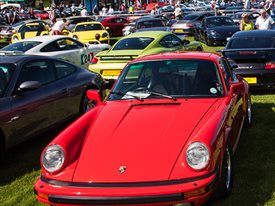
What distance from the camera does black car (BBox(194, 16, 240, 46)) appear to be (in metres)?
17.6

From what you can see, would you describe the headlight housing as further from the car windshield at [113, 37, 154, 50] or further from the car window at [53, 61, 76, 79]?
the car window at [53, 61, 76, 79]

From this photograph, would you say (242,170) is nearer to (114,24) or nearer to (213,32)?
(213,32)

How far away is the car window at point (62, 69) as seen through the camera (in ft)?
21.9

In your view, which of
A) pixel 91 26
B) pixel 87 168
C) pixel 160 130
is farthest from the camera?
pixel 91 26

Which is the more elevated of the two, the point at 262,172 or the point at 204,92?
the point at 204,92

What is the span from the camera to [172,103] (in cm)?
462

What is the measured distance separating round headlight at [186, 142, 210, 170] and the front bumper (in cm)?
12

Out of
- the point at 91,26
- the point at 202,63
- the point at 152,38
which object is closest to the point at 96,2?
the point at 91,26

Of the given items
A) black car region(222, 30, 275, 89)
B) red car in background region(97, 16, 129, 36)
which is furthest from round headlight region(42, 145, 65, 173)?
red car in background region(97, 16, 129, 36)

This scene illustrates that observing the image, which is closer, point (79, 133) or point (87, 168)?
point (87, 168)

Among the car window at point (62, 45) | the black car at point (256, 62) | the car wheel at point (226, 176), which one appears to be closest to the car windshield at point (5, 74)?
the car wheel at point (226, 176)

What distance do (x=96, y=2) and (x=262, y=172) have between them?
4511cm

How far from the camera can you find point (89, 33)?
18.6 meters

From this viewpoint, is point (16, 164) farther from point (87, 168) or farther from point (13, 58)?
point (87, 168)
